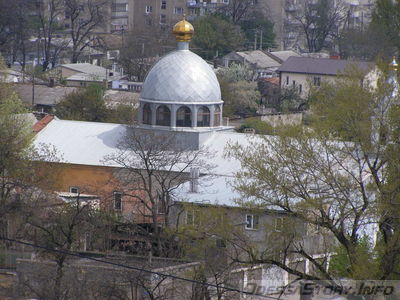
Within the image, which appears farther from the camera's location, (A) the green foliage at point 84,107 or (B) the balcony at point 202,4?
(B) the balcony at point 202,4

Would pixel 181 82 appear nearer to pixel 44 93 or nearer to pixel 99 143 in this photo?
pixel 99 143

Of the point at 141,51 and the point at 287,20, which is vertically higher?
the point at 287,20

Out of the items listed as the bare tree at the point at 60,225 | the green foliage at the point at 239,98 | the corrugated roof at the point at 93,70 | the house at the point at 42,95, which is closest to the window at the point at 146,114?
the bare tree at the point at 60,225

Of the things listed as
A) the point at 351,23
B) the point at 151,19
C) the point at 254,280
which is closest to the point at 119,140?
the point at 254,280

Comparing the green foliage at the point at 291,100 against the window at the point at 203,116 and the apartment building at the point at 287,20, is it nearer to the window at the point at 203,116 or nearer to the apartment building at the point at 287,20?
the window at the point at 203,116

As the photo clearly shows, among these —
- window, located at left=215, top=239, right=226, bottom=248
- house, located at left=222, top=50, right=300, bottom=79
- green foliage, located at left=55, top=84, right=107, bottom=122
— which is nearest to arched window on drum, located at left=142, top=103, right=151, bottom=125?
green foliage, located at left=55, top=84, right=107, bottom=122

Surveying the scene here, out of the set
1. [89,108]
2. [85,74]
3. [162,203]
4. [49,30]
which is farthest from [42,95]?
[162,203]

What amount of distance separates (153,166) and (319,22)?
47.9 meters

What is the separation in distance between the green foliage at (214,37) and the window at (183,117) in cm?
2955

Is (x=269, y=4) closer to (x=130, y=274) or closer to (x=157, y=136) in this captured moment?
(x=157, y=136)

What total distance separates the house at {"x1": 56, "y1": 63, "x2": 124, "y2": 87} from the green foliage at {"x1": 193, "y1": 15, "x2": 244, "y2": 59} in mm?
5386

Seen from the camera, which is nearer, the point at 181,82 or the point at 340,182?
the point at 340,182

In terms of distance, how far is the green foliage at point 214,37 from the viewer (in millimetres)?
61750

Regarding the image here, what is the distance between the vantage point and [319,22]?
2913 inches
